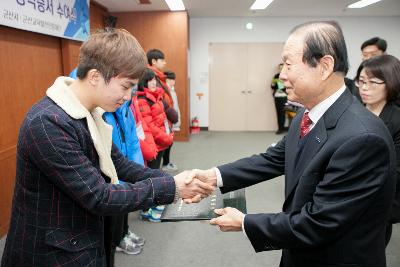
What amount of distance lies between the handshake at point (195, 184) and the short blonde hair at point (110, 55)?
473 mm

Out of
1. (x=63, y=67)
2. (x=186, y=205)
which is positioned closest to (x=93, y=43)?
(x=186, y=205)

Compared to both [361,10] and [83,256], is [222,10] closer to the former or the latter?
[361,10]

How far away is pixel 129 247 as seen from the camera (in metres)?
2.50

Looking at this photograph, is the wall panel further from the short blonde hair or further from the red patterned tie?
the red patterned tie

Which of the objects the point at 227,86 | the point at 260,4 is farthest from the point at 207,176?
the point at 227,86

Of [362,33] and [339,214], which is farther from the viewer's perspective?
[362,33]

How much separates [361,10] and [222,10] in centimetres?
285

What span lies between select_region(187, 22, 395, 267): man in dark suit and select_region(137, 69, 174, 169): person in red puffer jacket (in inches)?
81.7

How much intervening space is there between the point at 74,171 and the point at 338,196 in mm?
788

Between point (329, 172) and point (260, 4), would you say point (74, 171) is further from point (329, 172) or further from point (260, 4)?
point (260, 4)

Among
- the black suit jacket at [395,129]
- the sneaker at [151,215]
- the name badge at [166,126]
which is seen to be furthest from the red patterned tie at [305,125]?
Answer: the name badge at [166,126]

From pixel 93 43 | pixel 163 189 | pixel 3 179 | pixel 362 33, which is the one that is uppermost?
pixel 362 33

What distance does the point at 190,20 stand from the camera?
23.7ft

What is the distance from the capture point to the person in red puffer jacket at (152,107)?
302 cm
